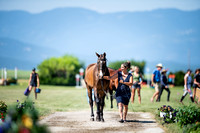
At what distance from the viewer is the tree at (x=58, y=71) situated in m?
50.4

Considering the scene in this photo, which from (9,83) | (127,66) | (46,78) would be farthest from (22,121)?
(46,78)

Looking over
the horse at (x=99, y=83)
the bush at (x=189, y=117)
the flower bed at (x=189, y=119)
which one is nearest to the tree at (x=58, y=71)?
the horse at (x=99, y=83)

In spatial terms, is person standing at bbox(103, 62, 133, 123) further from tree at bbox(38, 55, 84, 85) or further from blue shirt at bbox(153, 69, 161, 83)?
tree at bbox(38, 55, 84, 85)

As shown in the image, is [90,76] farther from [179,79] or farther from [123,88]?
[179,79]

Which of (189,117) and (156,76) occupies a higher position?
A: (156,76)

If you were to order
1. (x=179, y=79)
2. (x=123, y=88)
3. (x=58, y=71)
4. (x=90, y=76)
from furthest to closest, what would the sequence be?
(x=58, y=71) < (x=179, y=79) < (x=90, y=76) < (x=123, y=88)

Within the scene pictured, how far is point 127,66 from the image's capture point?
10844 millimetres

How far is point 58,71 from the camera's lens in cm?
5234

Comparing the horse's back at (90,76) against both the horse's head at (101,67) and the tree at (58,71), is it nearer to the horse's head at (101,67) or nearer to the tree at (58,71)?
the horse's head at (101,67)

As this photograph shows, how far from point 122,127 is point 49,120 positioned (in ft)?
9.65

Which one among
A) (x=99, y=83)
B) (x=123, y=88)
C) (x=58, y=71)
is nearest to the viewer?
(x=123, y=88)

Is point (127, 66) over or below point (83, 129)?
over

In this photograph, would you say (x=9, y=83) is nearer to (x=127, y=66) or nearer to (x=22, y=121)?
(x=127, y=66)

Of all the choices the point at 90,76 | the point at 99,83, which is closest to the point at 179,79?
the point at 90,76
